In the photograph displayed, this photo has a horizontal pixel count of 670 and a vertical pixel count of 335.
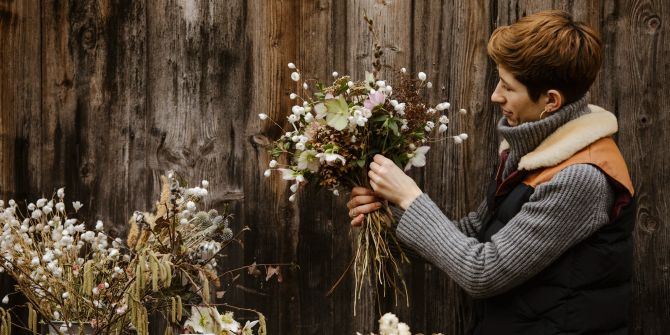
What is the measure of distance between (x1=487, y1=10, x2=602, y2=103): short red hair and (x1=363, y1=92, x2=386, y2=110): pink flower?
38 centimetres

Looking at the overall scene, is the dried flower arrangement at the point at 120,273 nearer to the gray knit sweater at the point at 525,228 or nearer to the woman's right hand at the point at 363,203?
the woman's right hand at the point at 363,203

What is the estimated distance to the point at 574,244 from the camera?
205 centimetres

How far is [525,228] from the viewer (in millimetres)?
2061

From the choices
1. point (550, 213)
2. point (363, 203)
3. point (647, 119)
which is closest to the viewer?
point (550, 213)

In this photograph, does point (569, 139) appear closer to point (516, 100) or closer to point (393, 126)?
point (516, 100)

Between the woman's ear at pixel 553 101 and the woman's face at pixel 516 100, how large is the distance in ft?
0.06

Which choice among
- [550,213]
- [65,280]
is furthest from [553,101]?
[65,280]

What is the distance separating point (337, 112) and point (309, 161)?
0.19 m

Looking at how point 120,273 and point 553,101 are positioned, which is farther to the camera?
point 120,273

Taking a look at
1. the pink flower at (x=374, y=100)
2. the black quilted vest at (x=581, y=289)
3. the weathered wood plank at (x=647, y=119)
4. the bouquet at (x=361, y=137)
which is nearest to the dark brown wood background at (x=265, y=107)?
the weathered wood plank at (x=647, y=119)

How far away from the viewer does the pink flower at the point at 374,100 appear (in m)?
2.23

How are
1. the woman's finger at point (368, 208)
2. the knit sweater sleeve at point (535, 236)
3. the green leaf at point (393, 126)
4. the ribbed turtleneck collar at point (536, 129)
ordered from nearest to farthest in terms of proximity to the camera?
the knit sweater sleeve at point (535, 236) < the ribbed turtleneck collar at point (536, 129) < the green leaf at point (393, 126) < the woman's finger at point (368, 208)

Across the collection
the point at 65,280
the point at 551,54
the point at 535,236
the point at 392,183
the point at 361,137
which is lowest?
the point at 65,280

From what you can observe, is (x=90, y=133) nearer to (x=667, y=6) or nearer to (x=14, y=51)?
(x=14, y=51)
